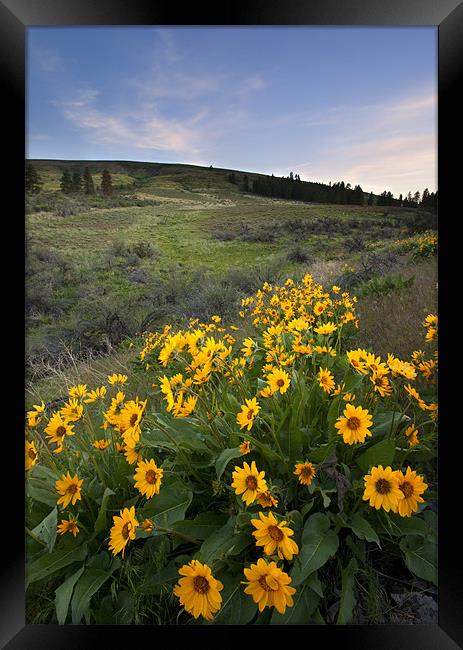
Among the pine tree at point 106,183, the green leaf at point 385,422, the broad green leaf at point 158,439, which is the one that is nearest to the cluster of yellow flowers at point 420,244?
the green leaf at point 385,422

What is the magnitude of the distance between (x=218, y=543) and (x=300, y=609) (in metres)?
0.26

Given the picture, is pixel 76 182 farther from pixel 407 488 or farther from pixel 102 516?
pixel 407 488

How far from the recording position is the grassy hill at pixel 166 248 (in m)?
2.76

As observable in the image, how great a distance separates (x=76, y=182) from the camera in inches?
118

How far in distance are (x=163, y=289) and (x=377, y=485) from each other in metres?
2.19

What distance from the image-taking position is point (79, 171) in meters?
2.98

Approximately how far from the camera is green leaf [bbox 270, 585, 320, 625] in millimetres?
1070

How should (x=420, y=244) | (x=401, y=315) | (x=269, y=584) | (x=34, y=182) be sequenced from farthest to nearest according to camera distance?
(x=34, y=182) → (x=420, y=244) → (x=401, y=315) → (x=269, y=584)

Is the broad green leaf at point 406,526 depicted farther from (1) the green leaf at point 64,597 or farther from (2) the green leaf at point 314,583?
(1) the green leaf at point 64,597

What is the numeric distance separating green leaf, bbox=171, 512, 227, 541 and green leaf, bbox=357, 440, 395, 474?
1.44ft

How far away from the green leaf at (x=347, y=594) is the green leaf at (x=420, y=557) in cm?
16

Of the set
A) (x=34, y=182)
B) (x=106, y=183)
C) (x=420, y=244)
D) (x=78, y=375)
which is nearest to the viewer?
(x=78, y=375)

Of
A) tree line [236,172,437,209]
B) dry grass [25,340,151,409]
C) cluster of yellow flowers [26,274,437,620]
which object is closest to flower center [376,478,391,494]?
cluster of yellow flowers [26,274,437,620]

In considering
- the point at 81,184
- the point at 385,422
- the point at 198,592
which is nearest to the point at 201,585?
the point at 198,592
